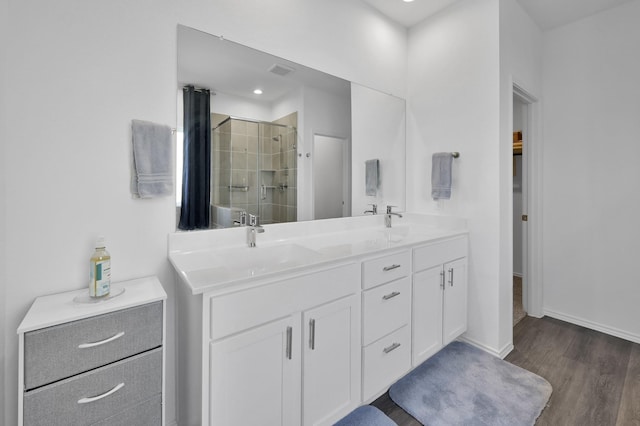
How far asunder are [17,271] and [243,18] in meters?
1.62

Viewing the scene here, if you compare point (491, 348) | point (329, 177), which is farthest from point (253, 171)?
point (491, 348)

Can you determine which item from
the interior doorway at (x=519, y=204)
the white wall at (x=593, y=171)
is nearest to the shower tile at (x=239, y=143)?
the interior doorway at (x=519, y=204)

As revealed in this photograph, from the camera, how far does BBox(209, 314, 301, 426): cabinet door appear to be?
1077 mm

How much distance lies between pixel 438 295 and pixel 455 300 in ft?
0.80

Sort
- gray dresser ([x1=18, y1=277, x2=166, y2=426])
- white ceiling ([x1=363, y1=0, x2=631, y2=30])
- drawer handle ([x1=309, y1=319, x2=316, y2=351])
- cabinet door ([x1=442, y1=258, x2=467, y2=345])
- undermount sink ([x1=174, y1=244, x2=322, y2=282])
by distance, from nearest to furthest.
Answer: gray dresser ([x1=18, y1=277, x2=166, y2=426]) < undermount sink ([x1=174, y1=244, x2=322, y2=282]) < drawer handle ([x1=309, y1=319, x2=316, y2=351]) < cabinet door ([x1=442, y1=258, x2=467, y2=345]) < white ceiling ([x1=363, y1=0, x2=631, y2=30])

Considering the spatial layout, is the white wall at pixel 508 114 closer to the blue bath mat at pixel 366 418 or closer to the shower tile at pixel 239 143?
the blue bath mat at pixel 366 418

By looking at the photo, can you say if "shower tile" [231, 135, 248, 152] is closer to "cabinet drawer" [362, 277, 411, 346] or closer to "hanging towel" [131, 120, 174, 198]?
"hanging towel" [131, 120, 174, 198]

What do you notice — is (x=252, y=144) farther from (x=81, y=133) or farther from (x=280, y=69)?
(x=81, y=133)

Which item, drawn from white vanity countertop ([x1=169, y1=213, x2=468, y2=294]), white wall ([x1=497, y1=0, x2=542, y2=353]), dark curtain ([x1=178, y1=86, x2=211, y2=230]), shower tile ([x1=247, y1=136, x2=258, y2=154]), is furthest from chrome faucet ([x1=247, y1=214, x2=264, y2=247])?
white wall ([x1=497, y1=0, x2=542, y2=353])

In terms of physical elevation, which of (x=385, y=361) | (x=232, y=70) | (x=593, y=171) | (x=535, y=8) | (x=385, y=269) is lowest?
(x=385, y=361)

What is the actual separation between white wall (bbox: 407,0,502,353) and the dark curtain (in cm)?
186

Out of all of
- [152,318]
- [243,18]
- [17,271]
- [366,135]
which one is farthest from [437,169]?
[17,271]

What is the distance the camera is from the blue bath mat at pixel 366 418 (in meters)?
1.50

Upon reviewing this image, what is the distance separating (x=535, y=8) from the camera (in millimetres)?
2412
